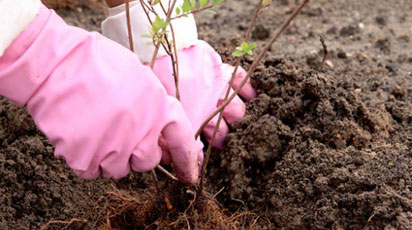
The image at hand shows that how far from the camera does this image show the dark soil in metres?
1.42

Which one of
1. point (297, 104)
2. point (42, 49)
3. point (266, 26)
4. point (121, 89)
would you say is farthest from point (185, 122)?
point (266, 26)

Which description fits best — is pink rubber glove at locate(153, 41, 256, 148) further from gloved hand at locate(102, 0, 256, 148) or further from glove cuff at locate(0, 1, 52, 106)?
glove cuff at locate(0, 1, 52, 106)

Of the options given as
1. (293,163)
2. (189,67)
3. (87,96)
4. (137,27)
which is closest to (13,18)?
(87,96)

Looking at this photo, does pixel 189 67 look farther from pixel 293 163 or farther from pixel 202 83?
pixel 293 163

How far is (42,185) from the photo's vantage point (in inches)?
60.7

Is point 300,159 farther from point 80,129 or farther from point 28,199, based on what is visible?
point 28,199

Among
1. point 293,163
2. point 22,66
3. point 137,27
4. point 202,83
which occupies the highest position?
point 22,66

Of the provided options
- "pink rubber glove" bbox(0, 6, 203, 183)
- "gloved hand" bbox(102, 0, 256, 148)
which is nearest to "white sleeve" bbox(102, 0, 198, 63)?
"gloved hand" bbox(102, 0, 256, 148)

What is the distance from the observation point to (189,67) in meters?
1.57

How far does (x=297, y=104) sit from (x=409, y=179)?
38 centimetres

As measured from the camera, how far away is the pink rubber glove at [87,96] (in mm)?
1188

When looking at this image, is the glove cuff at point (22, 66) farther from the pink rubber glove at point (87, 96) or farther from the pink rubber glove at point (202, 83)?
the pink rubber glove at point (202, 83)

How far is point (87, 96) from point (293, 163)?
625 millimetres

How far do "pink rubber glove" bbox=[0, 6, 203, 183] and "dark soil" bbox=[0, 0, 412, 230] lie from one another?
35cm
